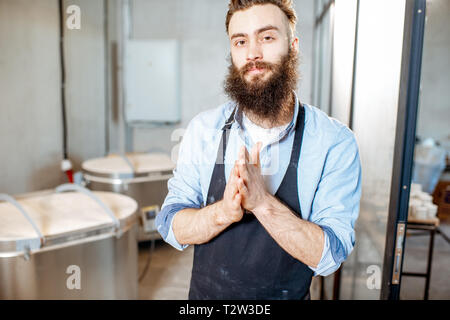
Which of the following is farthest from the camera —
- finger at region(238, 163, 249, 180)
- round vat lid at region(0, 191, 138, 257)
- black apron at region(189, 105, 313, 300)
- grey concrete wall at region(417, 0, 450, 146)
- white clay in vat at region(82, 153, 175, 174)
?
grey concrete wall at region(417, 0, 450, 146)

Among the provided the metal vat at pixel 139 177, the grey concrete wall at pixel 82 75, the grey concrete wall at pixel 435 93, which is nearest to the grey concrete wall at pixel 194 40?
the grey concrete wall at pixel 82 75

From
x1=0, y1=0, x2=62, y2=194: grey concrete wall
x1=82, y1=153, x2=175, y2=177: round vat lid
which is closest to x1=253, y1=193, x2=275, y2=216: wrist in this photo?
x1=82, y1=153, x2=175, y2=177: round vat lid

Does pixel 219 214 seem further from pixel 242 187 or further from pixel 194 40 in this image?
pixel 194 40

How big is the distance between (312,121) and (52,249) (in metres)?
0.92

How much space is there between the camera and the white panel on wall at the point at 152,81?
916 millimetres

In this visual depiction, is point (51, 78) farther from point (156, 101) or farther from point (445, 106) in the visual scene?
point (445, 106)

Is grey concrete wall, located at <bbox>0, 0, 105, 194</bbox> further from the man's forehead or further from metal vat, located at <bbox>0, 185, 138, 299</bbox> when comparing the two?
the man's forehead

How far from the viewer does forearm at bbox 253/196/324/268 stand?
2.27ft

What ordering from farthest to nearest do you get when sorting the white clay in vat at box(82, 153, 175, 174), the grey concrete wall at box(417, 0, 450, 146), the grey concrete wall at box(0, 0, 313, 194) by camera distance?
the grey concrete wall at box(417, 0, 450, 146)
the white clay in vat at box(82, 153, 175, 174)
the grey concrete wall at box(0, 0, 313, 194)

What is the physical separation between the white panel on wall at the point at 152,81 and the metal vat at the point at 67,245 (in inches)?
14.6

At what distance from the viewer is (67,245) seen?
46.1 inches

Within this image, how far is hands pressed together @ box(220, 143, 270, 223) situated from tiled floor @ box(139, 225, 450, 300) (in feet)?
0.74

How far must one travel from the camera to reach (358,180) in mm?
748

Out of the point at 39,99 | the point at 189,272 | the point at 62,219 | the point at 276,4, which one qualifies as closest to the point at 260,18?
the point at 276,4
